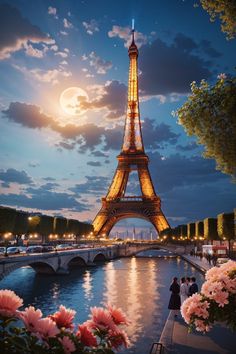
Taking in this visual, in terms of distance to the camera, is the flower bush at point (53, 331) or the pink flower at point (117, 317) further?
the pink flower at point (117, 317)

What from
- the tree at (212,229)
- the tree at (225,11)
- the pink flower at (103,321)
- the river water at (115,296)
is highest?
the tree at (225,11)

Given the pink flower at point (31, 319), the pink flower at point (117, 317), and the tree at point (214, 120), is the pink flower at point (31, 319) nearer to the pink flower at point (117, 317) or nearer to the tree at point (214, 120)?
the pink flower at point (117, 317)

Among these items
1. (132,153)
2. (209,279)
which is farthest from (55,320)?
(132,153)

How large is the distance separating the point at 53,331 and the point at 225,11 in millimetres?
9318

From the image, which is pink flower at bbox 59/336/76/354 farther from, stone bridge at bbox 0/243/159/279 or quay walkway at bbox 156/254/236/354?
stone bridge at bbox 0/243/159/279

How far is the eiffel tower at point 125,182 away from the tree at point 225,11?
94638 millimetres

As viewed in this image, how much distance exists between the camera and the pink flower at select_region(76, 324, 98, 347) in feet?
11.2

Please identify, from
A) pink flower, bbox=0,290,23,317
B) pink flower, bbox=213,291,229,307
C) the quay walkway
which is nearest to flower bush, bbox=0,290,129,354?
pink flower, bbox=0,290,23,317

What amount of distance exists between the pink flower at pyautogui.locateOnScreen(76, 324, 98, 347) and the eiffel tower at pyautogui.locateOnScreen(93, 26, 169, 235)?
10144 centimetres

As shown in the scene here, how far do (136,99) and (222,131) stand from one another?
10407 centimetres

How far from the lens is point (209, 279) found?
7.48 meters

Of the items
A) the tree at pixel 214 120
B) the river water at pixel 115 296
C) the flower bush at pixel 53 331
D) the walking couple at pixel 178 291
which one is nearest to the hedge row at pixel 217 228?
the river water at pixel 115 296

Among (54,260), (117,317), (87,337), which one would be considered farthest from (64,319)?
(54,260)

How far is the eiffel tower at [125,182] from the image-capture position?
4154 inches
